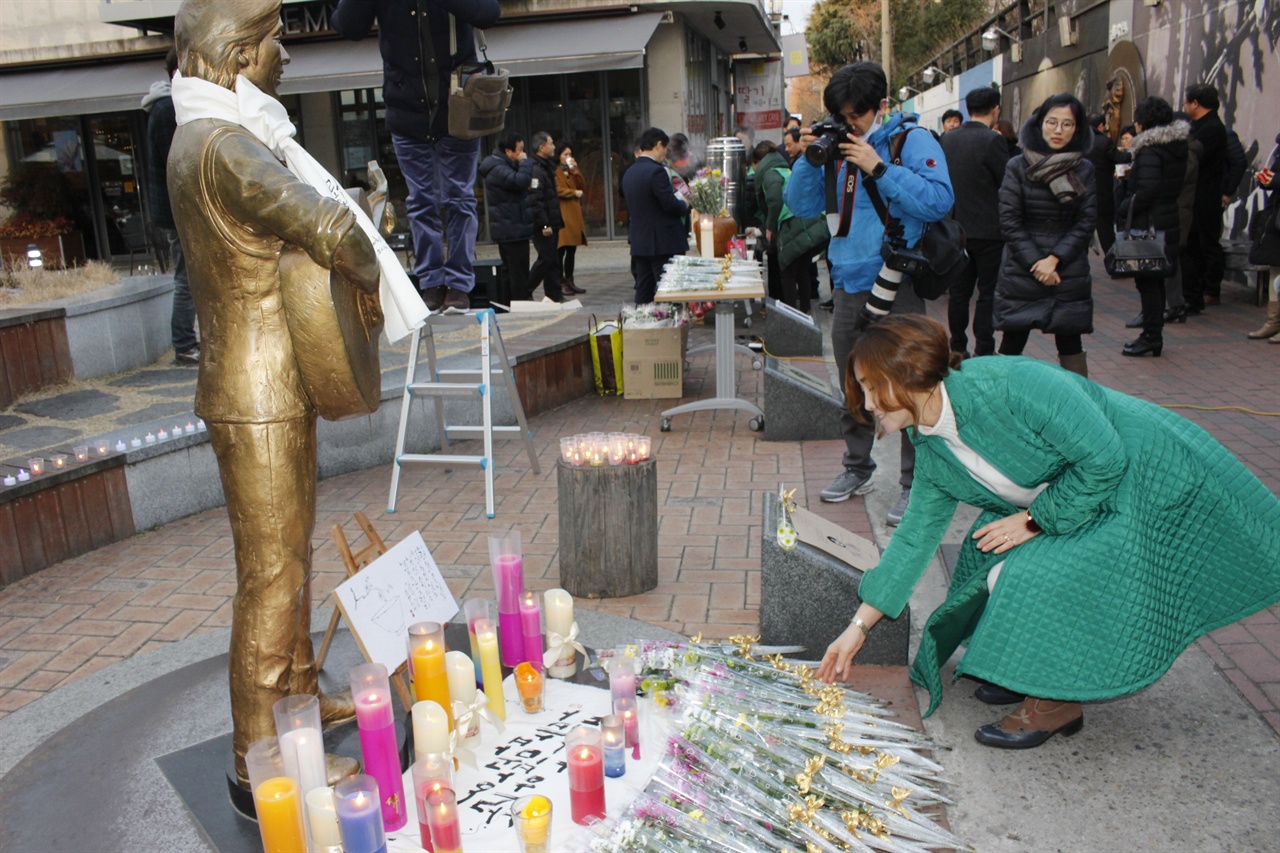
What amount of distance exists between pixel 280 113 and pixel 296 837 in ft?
5.56

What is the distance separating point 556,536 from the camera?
16.8ft

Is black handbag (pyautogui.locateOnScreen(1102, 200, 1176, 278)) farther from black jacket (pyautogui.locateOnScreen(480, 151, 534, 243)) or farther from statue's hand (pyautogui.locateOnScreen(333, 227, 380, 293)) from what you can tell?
statue's hand (pyautogui.locateOnScreen(333, 227, 380, 293))

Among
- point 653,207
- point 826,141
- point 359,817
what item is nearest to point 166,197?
point 653,207

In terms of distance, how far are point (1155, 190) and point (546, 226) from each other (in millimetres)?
5775

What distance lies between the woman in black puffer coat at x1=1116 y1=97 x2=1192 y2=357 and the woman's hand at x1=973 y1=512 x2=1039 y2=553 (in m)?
5.56

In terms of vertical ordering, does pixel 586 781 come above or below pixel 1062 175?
below

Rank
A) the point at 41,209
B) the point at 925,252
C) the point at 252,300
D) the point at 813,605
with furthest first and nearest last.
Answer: the point at 41,209, the point at 925,252, the point at 813,605, the point at 252,300

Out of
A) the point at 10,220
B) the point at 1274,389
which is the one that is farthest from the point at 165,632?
the point at 10,220

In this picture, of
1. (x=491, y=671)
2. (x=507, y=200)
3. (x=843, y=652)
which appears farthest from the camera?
(x=507, y=200)

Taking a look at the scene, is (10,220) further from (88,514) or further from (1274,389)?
(1274,389)

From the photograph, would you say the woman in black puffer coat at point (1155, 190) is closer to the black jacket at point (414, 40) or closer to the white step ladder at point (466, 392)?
the white step ladder at point (466, 392)

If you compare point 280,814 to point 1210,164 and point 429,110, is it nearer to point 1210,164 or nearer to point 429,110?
point 429,110

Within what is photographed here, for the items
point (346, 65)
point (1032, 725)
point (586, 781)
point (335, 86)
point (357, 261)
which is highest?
point (346, 65)

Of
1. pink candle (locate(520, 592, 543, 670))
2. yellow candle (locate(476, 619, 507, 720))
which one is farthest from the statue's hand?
pink candle (locate(520, 592, 543, 670))
